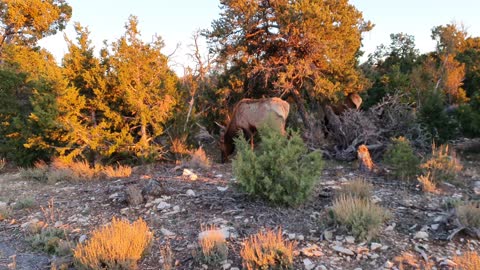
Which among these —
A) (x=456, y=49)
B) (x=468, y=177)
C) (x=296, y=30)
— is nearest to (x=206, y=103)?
(x=296, y=30)

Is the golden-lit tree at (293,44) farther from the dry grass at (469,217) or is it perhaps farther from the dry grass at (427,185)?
the dry grass at (469,217)

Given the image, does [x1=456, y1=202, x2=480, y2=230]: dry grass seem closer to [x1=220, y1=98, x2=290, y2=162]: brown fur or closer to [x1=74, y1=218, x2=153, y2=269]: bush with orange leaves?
[x1=74, y1=218, x2=153, y2=269]: bush with orange leaves

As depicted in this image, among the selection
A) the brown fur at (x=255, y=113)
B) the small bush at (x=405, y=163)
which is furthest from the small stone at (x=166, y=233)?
the brown fur at (x=255, y=113)

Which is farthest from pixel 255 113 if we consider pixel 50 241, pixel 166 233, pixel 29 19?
pixel 29 19

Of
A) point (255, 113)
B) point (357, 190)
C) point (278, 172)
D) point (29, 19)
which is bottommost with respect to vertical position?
point (357, 190)

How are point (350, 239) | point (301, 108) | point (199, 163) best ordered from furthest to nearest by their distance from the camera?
point (301, 108)
point (199, 163)
point (350, 239)

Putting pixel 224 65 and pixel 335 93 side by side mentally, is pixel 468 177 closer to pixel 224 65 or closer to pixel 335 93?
pixel 335 93

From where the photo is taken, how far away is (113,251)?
380cm

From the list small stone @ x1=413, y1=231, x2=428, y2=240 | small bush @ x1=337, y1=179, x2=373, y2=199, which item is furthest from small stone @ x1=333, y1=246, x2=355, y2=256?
small bush @ x1=337, y1=179, x2=373, y2=199

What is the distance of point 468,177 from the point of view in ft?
23.3

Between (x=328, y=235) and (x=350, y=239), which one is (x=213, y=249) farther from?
(x=350, y=239)

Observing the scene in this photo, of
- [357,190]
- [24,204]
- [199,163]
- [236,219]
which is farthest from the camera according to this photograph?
[199,163]

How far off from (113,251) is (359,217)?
9.03 ft

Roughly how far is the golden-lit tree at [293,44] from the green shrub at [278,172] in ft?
16.6
